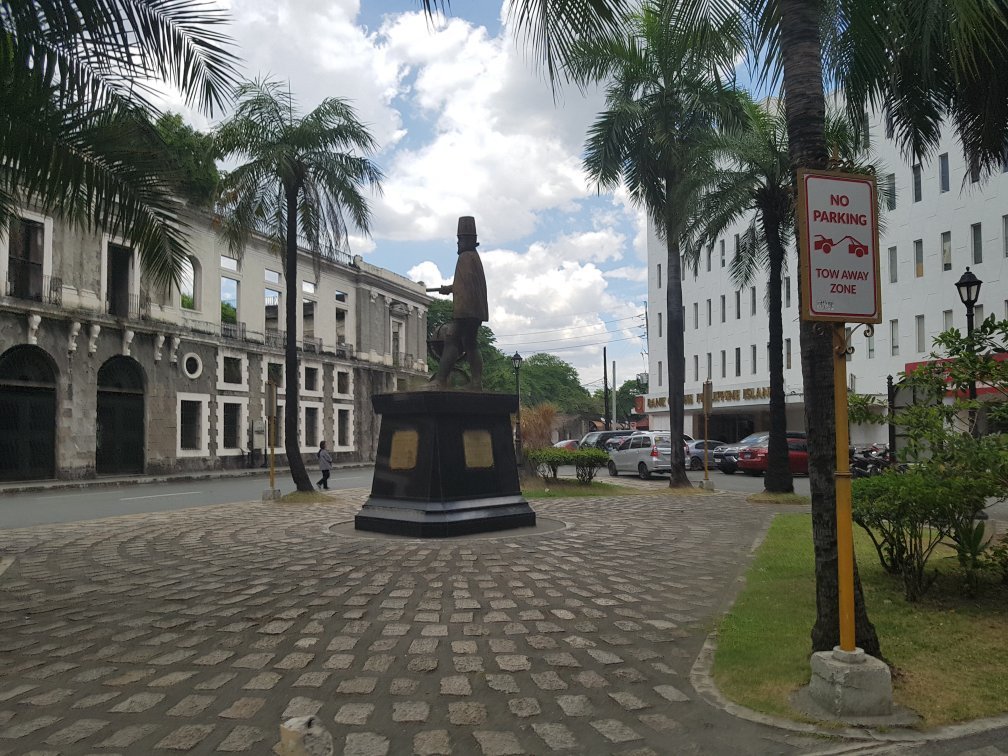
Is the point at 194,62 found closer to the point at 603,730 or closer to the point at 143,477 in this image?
the point at 603,730

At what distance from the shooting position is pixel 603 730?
389 centimetres

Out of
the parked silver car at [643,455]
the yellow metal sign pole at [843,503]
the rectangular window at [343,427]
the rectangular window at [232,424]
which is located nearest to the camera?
the yellow metal sign pole at [843,503]

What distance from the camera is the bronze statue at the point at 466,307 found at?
11.1 m

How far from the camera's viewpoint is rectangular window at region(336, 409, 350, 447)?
42.0 m

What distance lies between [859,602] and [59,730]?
4.40m

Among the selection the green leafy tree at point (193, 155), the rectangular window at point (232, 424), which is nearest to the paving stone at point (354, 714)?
Answer: the green leafy tree at point (193, 155)

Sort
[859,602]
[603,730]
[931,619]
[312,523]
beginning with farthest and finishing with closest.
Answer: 1. [312,523]
2. [931,619]
3. [859,602]
4. [603,730]

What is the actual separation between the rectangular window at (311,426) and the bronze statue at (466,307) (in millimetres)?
29442

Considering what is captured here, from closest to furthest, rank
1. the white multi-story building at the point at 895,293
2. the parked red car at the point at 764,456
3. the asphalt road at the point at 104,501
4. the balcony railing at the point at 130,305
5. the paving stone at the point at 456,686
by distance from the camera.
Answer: the paving stone at the point at 456,686, the asphalt road at the point at 104,501, the parked red car at the point at 764,456, the balcony railing at the point at 130,305, the white multi-story building at the point at 895,293

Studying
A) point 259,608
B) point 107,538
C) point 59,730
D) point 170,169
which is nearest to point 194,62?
point 170,169

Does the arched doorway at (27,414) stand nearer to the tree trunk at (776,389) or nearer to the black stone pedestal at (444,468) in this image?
the black stone pedestal at (444,468)

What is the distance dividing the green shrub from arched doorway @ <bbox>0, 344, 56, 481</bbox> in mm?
16513

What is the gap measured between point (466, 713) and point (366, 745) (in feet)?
1.97

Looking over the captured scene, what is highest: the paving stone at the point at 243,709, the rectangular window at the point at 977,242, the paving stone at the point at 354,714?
the rectangular window at the point at 977,242
